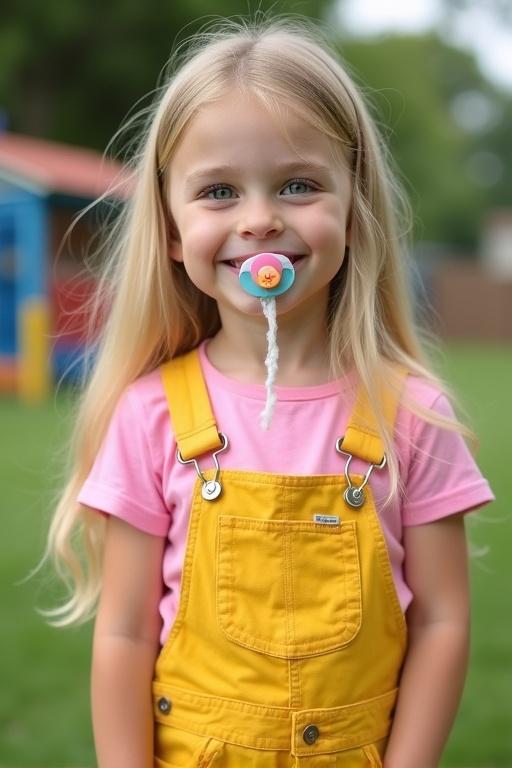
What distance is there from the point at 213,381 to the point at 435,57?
54739 mm

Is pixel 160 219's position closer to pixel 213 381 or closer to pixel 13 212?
pixel 213 381

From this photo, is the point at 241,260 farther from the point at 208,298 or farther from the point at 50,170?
the point at 50,170

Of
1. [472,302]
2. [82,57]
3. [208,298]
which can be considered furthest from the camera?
[472,302]

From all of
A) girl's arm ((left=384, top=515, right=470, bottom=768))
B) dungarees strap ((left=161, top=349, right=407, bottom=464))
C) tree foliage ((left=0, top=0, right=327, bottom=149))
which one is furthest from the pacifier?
tree foliage ((left=0, top=0, right=327, bottom=149))

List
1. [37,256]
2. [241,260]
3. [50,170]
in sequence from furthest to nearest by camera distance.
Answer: [50,170]
[37,256]
[241,260]

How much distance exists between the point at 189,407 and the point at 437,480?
16.6 inches

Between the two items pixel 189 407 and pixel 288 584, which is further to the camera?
pixel 189 407

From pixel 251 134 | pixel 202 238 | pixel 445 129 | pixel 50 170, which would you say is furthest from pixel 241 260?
pixel 445 129

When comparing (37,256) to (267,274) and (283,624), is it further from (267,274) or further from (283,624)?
(283,624)

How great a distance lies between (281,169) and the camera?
5.50 feet

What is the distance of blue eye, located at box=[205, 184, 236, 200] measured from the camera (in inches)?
67.6

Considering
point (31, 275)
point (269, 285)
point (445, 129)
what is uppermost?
point (445, 129)

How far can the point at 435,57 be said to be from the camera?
53.3 meters

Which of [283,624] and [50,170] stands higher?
[50,170]
